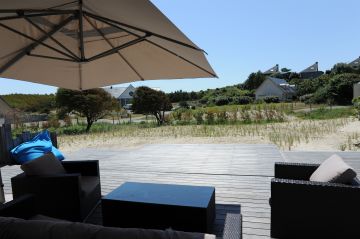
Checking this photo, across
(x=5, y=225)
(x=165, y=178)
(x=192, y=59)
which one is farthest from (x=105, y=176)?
(x=5, y=225)

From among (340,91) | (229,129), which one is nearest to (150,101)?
(229,129)

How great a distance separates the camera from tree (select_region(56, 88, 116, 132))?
46.8ft

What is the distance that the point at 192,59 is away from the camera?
2879 millimetres

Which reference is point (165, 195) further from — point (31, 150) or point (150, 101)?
point (150, 101)

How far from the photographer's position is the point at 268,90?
43062mm

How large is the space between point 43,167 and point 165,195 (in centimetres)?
131

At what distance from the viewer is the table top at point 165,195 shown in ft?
8.36

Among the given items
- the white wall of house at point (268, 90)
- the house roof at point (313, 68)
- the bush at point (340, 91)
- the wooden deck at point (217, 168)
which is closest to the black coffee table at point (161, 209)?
the wooden deck at point (217, 168)

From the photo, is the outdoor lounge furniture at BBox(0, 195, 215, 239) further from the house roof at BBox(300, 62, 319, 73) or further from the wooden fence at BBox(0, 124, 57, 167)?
the house roof at BBox(300, 62, 319, 73)

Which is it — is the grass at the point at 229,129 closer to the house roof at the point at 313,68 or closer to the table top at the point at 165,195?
the table top at the point at 165,195

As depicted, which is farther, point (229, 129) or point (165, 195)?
point (229, 129)

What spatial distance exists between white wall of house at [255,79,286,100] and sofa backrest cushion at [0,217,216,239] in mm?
41986

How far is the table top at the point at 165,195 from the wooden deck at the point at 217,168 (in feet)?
1.62

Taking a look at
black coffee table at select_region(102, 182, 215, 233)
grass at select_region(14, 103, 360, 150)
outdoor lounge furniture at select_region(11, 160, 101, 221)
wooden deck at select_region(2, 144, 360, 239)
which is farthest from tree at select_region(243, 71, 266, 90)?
outdoor lounge furniture at select_region(11, 160, 101, 221)
